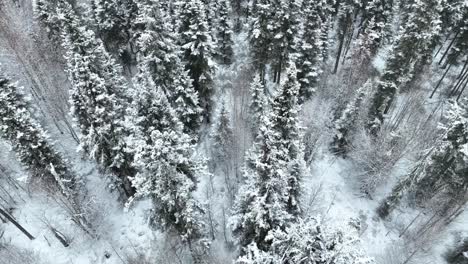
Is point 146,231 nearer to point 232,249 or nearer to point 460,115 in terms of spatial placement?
point 232,249

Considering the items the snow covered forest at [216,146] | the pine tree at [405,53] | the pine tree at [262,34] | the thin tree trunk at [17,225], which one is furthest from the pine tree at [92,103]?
the pine tree at [405,53]

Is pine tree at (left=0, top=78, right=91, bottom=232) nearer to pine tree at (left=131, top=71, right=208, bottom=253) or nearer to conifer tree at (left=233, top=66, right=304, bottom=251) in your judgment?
pine tree at (left=131, top=71, right=208, bottom=253)

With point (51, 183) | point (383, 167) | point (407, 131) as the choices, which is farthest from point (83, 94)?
point (407, 131)

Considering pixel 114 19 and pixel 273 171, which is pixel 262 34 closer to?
pixel 114 19

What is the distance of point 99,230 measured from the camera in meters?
28.2

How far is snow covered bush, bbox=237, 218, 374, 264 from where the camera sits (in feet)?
44.6

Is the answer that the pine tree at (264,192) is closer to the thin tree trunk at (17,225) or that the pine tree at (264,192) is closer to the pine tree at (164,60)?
the pine tree at (164,60)

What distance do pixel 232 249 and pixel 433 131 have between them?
22.3 meters

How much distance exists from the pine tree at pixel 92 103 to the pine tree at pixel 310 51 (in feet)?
61.7

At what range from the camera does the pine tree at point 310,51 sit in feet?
105

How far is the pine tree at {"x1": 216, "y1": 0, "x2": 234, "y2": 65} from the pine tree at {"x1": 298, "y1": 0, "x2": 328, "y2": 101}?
366 inches

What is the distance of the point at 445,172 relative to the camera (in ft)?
84.9

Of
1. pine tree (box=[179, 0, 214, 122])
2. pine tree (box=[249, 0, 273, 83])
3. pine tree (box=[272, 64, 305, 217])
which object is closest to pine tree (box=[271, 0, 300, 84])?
pine tree (box=[249, 0, 273, 83])

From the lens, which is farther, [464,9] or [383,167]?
[464,9]
